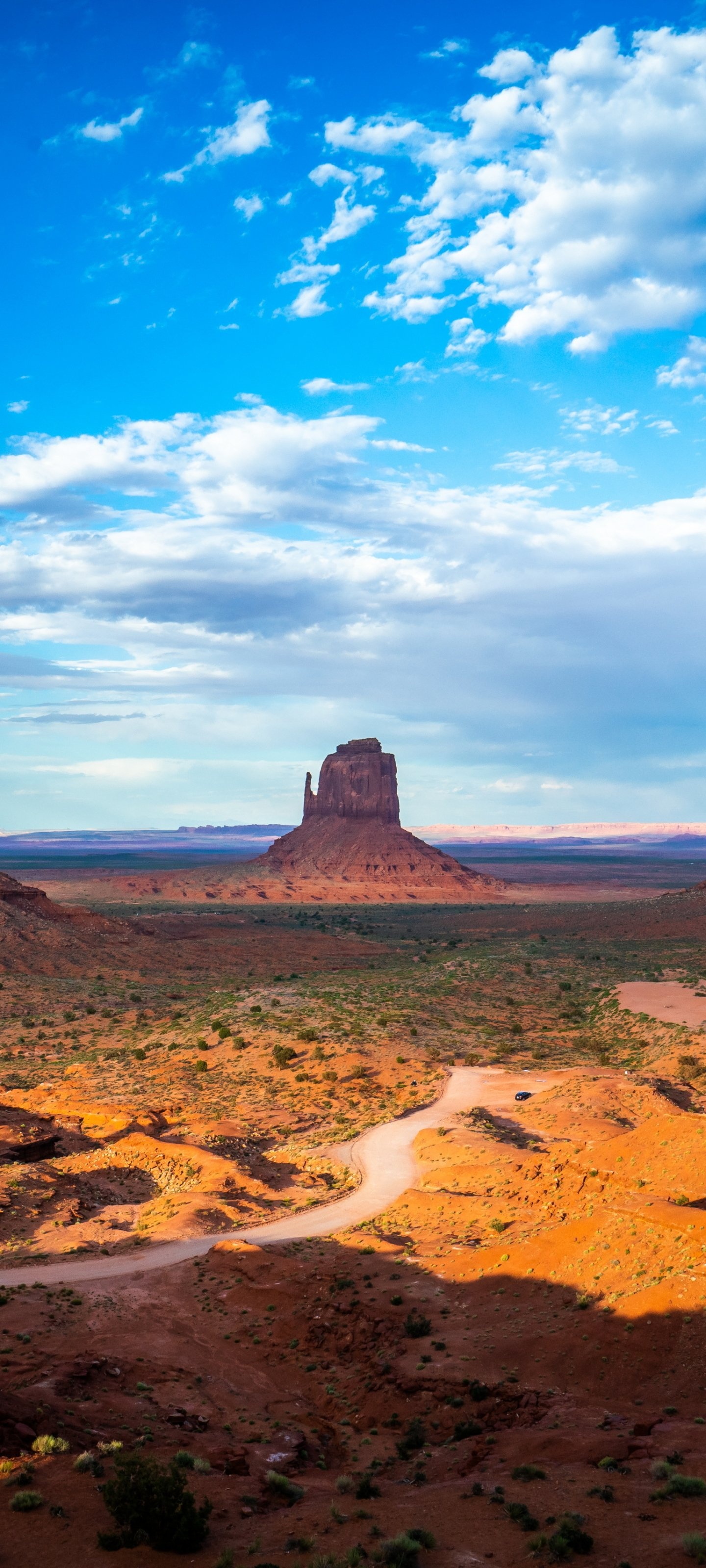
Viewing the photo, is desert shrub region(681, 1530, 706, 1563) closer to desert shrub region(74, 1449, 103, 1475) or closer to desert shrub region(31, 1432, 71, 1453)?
desert shrub region(74, 1449, 103, 1475)

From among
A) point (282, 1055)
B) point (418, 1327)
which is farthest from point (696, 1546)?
point (282, 1055)

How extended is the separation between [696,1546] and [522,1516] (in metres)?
2.48

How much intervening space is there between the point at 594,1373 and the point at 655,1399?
1499mm

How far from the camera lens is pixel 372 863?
18650 cm

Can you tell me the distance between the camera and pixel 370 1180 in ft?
101

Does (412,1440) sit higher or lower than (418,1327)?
higher

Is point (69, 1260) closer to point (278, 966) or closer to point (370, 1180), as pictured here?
point (370, 1180)

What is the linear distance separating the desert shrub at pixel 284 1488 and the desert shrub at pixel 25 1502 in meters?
3.68

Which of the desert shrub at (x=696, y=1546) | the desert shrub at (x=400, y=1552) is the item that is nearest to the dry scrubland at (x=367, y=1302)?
the desert shrub at (x=400, y=1552)

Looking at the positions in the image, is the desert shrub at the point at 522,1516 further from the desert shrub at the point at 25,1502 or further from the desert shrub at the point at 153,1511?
the desert shrub at the point at 25,1502

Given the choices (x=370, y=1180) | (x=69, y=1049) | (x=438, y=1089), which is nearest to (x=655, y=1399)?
(x=370, y=1180)

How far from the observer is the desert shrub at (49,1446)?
13891 millimetres

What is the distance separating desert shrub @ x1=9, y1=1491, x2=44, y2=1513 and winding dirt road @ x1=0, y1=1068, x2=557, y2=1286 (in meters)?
11.4

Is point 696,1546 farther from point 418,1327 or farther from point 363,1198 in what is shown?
point 363,1198
